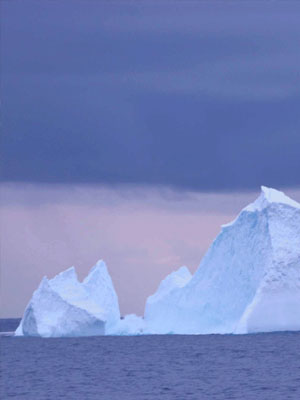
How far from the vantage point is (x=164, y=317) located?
48281mm

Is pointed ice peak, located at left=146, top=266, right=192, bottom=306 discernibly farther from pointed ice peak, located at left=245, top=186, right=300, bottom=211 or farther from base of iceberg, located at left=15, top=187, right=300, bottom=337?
pointed ice peak, located at left=245, top=186, right=300, bottom=211

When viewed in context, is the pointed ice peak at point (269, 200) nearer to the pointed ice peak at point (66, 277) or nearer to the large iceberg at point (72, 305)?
the large iceberg at point (72, 305)

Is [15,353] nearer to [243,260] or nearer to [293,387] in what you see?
[243,260]

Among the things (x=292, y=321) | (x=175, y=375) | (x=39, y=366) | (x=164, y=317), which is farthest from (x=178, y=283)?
(x=175, y=375)

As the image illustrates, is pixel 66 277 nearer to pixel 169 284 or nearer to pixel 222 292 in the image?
pixel 169 284

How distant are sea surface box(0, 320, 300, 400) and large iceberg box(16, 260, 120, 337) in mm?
1022

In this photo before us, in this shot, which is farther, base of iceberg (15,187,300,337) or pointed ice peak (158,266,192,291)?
pointed ice peak (158,266,192,291)

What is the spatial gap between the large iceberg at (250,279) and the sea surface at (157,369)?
1.17 m

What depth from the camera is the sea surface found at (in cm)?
2884

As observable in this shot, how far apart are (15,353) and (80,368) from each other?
10.7m

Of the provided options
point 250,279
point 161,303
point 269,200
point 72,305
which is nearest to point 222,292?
point 250,279

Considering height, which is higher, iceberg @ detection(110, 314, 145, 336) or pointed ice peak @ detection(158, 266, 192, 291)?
pointed ice peak @ detection(158, 266, 192, 291)

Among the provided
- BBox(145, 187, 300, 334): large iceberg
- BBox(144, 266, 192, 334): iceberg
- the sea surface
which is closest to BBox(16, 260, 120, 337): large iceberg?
the sea surface

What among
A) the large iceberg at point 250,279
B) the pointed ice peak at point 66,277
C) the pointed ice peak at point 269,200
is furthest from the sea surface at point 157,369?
the pointed ice peak at point 269,200
